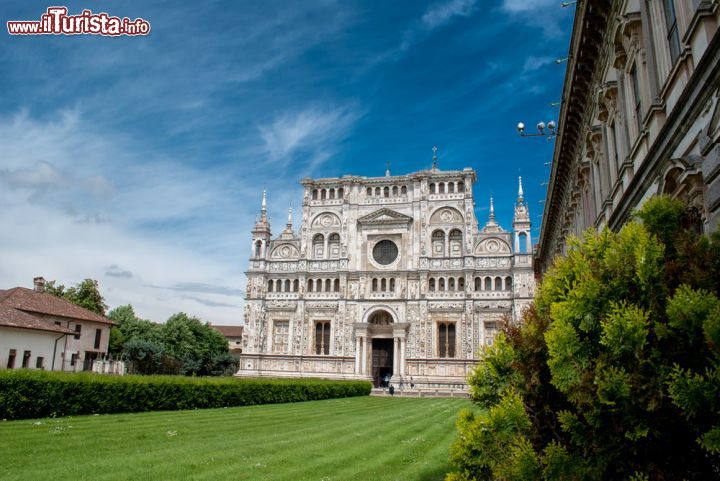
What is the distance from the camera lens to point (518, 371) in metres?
7.23

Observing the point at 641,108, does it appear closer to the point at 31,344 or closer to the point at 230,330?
the point at 31,344

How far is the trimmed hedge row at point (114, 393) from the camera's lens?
1831 centimetres

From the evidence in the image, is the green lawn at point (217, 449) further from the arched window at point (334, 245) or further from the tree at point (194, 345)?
the tree at point (194, 345)

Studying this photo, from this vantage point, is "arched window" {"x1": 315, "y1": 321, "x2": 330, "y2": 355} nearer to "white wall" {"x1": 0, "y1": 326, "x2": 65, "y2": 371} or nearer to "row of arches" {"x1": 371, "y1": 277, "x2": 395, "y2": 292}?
"row of arches" {"x1": 371, "y1": 277, "x2": 395, "y2": 292}

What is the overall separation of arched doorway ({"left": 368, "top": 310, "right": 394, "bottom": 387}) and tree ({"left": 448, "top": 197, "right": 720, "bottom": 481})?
150ft

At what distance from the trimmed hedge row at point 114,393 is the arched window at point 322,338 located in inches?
787

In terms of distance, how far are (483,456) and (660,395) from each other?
2.28 meters

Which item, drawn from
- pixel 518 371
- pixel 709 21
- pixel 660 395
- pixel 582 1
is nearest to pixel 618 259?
pixel 660 395

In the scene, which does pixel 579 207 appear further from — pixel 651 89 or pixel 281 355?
pixel 281 355

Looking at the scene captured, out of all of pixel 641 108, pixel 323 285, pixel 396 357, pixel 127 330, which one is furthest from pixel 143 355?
pixel 641 108

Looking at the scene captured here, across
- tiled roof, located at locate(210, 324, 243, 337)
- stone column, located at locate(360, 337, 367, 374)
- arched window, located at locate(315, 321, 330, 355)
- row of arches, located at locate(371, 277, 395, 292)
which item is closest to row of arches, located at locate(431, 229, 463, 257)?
row of arches, located at locate(371, 277, 395, 292)

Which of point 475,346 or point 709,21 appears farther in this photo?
point 475,346

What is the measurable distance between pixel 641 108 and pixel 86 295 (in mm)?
62998

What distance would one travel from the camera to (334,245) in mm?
55719
